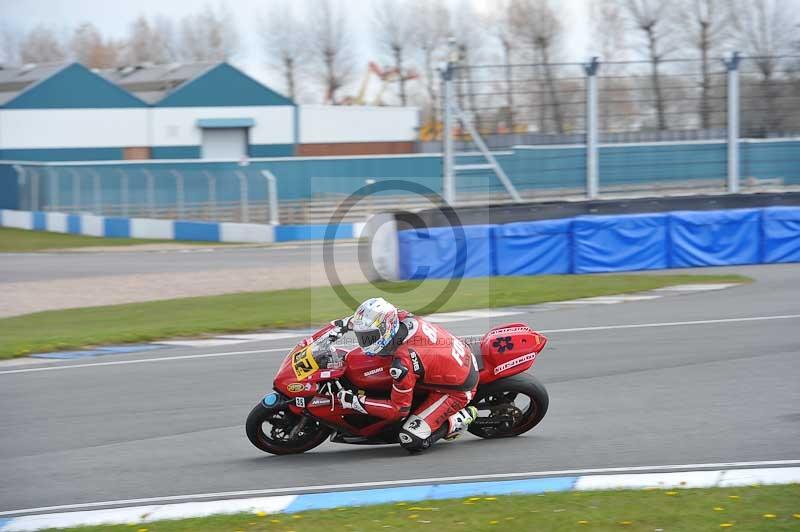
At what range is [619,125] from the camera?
911 inches

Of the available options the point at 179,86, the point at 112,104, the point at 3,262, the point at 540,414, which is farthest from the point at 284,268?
the point at 179,86

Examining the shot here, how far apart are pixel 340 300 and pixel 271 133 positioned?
38073mm

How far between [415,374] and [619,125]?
1620 cm

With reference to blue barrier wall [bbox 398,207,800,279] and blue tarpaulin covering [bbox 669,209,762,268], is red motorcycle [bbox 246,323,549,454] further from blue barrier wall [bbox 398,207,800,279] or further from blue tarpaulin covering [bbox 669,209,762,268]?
blue tarpaulin covering [bbox 669,209,762,268]

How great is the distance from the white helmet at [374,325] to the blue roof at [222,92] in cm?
4873

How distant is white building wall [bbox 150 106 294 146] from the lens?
2121 inches

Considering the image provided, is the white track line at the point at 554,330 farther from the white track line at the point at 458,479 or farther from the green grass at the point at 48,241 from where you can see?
the green grass at the point at 48,241

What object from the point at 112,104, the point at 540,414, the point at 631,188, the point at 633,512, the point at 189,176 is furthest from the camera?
the point at 112,104

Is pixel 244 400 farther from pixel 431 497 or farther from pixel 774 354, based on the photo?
pixel 774 354

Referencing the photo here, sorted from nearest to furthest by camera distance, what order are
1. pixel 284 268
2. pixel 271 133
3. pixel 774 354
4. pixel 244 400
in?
1. pixel 244 400
2. pixel 774 354
3. pixel 284 268
4. pixel 271 133

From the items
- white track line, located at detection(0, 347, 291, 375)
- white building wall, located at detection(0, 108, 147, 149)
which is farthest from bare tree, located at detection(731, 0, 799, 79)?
white building wall, located at detection(0, 108, 147, 149)

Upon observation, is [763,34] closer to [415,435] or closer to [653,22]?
[653,22]

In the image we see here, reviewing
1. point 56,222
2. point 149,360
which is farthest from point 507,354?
point 56,222

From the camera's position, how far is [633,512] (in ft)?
21.2
